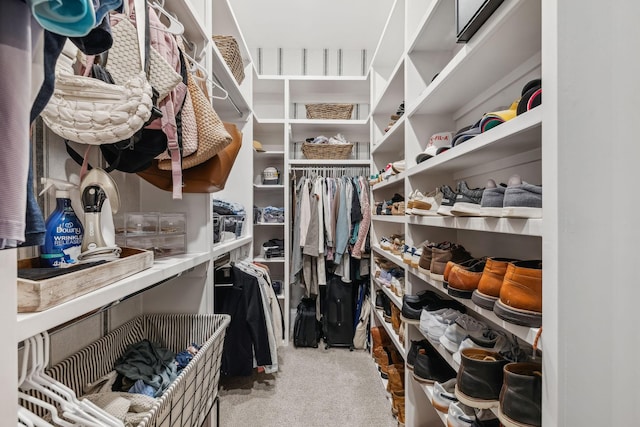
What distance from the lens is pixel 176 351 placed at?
1.36 meters

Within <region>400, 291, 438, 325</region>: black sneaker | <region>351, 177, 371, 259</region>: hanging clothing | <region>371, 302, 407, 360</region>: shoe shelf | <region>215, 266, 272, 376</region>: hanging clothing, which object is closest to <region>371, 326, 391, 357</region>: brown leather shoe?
<region>371, 302, 407, 360</region>: shoe shelf

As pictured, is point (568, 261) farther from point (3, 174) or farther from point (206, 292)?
point (206, 292)


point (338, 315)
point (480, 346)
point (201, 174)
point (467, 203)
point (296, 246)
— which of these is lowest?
point (338, 315)

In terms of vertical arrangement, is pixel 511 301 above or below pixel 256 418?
above

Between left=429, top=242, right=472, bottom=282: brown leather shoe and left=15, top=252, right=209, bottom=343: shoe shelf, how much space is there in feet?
3.12

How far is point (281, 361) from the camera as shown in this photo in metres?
A: 2.42

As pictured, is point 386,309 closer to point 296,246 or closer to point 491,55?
point 296,246

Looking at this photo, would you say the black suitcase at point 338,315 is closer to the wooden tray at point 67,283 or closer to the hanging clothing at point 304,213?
the hanging clothing at point 304,213

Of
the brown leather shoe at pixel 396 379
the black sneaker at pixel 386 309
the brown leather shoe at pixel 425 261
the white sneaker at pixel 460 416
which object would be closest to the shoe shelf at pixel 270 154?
the black sneaker at pixel 386 309

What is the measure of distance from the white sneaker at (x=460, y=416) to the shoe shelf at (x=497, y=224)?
0.62m

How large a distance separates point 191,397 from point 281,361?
1.55 metres

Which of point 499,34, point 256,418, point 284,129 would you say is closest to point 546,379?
point 499,34

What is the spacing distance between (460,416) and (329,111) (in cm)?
250

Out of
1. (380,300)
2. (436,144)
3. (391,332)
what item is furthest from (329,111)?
(391,332)
